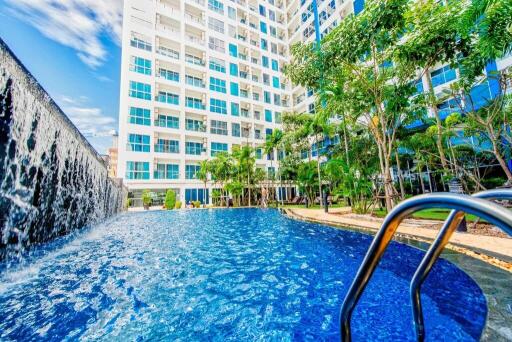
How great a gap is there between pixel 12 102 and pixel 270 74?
3722 centimetres

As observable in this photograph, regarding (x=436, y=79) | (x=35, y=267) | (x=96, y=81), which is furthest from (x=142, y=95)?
(x=436, y=79)

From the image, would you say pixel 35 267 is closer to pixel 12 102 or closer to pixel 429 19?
pixel 12 102

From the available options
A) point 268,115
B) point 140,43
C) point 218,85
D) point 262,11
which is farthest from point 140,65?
point 262,11

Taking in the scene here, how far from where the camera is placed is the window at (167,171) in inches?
1027

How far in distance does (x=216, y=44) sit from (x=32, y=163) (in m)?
33.5

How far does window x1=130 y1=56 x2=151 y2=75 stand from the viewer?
26000 millimetres

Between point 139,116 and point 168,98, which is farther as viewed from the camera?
point 168,98

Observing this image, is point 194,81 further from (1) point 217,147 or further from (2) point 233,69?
(1) point 217,147

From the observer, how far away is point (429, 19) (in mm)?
6477

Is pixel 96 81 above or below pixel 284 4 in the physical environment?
below

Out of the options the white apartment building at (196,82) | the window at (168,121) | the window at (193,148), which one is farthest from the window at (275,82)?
the window at (168,121)

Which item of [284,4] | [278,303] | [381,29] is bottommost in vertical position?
[278,303]

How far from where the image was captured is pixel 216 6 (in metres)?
33.3

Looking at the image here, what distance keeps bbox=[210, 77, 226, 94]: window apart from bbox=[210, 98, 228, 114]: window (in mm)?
1647
